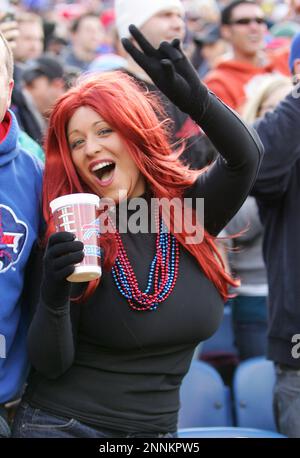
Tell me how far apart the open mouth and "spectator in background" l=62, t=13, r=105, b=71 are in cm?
592

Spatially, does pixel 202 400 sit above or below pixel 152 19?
below

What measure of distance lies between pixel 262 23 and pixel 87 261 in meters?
4.24

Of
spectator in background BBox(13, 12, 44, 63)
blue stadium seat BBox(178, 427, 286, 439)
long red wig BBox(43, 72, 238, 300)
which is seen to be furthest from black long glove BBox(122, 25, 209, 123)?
spectator in background BBox(13, 12, 44, 63)

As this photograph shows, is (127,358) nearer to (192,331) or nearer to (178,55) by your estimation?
(192,331)

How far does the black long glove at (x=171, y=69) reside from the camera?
1.96 m

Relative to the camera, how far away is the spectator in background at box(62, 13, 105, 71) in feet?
27.2

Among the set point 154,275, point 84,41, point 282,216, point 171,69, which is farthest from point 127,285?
point 84,41

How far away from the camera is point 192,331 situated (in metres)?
2.28

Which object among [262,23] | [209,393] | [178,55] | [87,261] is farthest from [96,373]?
[262,23]

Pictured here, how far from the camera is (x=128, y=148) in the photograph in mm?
2312

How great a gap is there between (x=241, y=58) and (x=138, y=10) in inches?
77.6

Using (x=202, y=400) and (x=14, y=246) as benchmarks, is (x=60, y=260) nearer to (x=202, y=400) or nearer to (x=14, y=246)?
(x=14, y=246)

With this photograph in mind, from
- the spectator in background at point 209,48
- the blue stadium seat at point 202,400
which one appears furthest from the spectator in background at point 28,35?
the blue stadium seat at point 202,400
